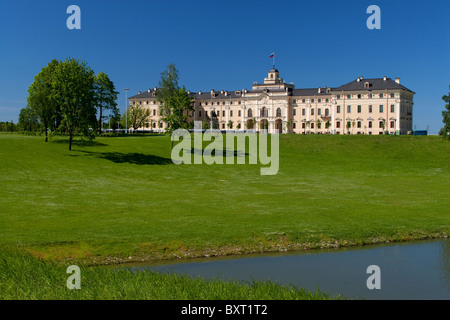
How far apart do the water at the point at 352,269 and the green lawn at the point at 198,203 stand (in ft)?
4.76

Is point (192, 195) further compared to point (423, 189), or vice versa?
point (423, 189)

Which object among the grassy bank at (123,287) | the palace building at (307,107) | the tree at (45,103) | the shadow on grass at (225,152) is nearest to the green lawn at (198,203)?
the grassy bank at (123,287)

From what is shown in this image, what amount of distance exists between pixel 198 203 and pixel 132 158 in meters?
29.8

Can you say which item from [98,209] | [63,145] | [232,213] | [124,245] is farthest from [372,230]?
[63,145]

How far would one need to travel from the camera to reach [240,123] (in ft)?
517

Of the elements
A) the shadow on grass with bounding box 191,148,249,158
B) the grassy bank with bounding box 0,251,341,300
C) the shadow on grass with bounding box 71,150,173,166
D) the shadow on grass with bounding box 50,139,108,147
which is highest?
the shadow on grass with bounding box 50,139,108,147

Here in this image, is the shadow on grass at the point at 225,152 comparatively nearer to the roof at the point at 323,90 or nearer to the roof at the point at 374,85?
the roof at the point at 323,90

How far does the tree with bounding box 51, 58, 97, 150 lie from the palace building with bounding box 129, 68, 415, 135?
6372cm

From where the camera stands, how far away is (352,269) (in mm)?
18812

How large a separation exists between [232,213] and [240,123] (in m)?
130

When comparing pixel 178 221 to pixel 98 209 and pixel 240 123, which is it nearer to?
pixel 98 209

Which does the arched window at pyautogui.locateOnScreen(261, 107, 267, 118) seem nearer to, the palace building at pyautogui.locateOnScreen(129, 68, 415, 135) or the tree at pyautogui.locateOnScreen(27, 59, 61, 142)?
the palace building at pyautogui.locateOnScreen(129, 68, 415, 135)

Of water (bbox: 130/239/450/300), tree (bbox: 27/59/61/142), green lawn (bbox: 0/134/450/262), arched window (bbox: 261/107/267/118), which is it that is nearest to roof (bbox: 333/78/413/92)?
arched window (bbox: 261/107/267/118)

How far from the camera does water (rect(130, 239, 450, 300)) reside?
1639 centimetres
